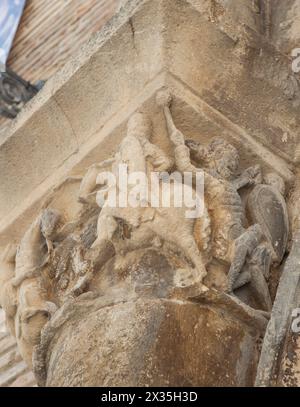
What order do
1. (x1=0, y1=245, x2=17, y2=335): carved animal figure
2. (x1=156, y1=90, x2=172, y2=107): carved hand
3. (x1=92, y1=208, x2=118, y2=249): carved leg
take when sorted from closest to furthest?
(x1=92, y1=208, x2=118, y2=249): carved leg
(x1=156, y1=90, x2=172, y2=107): carved hand
(x1=0, y1=245, x2=17, y2=335): carved animal figure

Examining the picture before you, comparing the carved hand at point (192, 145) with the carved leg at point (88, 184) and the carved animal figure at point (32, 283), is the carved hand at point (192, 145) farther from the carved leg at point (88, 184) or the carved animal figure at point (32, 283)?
the carved animal figure at point (32, 283)

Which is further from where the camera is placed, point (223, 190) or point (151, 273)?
point (223, 190)

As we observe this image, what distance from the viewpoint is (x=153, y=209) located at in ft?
9.96

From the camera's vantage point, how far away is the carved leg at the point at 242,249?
2969 mm

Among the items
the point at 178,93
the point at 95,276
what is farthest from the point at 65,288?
the point at 178,93

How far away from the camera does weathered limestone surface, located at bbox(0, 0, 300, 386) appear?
9.15ft

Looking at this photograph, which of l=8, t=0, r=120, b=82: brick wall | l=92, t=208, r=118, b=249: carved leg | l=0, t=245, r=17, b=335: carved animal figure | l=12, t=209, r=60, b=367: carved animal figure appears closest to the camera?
l=92, t=208, r=118, b=249: carved leg

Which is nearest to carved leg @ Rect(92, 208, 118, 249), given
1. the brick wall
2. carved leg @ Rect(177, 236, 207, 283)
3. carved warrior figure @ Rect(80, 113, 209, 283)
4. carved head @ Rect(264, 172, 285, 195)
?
carved warrior figure @ Rect(80, 113, 209, 283)

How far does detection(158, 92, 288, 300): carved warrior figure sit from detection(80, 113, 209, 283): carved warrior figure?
0.06m

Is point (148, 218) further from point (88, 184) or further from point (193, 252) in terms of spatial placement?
point (88, 184)

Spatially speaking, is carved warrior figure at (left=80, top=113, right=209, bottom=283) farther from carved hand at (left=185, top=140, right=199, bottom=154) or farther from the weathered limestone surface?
carved hand at (left=185, top=140, right=199, bottom=154)

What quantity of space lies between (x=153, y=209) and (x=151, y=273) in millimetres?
191

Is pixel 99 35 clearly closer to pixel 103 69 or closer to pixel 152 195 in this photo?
pixel 103 69

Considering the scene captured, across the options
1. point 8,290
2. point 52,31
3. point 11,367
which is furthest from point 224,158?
point 52,31
